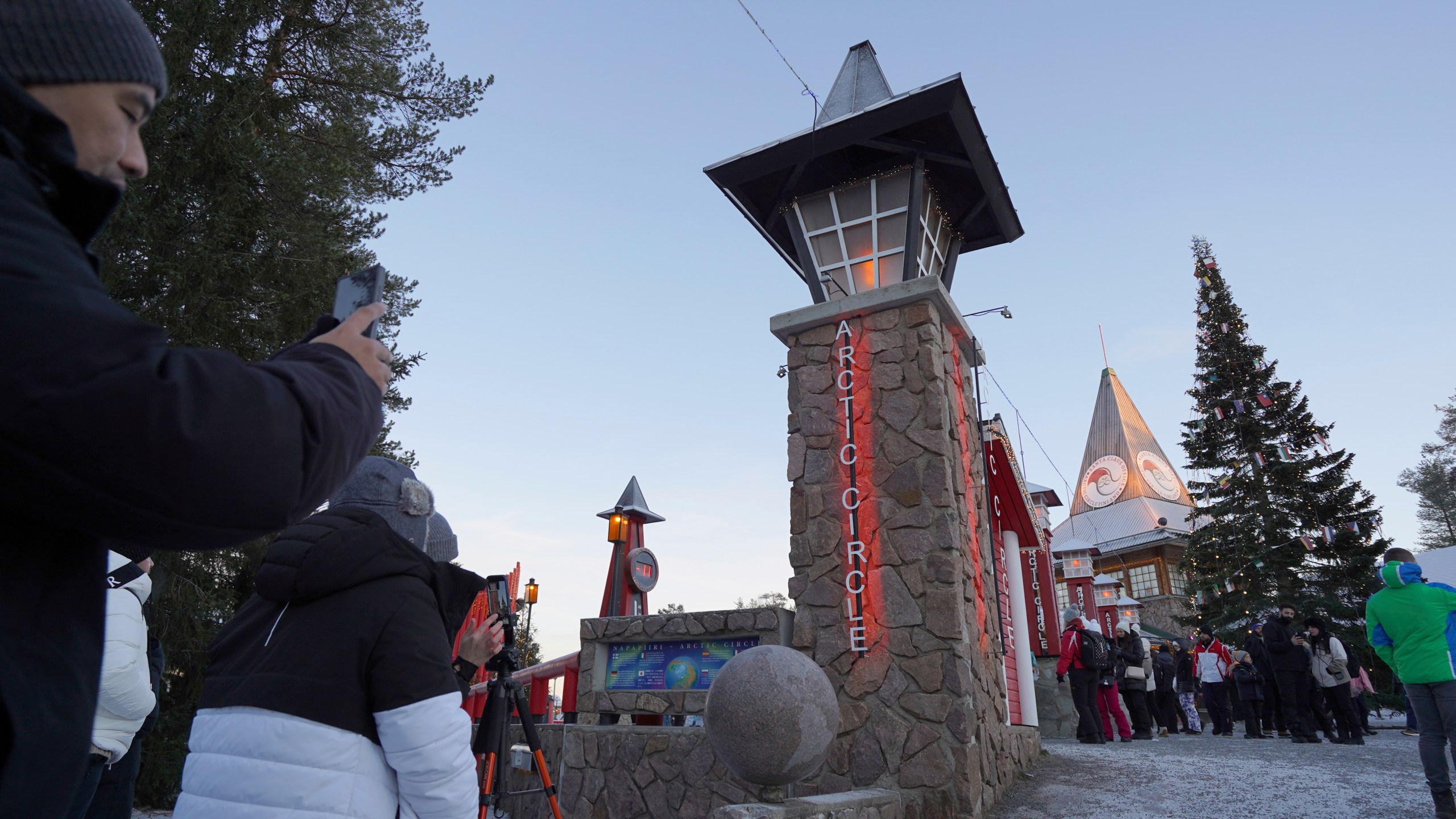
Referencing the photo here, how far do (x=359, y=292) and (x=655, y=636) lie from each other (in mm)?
7146

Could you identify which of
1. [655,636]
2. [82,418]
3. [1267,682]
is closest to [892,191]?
[655,636]

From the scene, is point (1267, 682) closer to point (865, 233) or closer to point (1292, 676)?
point (1292, 676)

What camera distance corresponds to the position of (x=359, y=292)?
1.30 meters

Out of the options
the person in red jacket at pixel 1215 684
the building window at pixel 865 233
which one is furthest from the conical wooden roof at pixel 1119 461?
the building window at pixel 865 233

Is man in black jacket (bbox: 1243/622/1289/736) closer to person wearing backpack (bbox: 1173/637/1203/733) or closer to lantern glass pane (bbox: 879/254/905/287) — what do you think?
person wearing backpack (bbox: 1173/637/1203/733)

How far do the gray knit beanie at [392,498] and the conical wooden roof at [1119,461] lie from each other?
115 ft

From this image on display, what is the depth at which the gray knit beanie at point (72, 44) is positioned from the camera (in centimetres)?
87

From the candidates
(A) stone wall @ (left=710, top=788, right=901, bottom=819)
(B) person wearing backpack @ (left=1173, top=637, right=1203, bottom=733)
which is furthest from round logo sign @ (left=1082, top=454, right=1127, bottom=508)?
(A) stone wall @ (left=710, top=788, right=901, bottom=819)

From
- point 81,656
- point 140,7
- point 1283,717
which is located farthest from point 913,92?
point 1283,717

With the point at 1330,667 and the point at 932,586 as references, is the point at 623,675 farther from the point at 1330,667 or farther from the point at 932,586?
the point at 1330,667

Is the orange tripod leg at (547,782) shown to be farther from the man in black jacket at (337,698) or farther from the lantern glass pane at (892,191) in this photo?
the lantern glass pane at (892,191)

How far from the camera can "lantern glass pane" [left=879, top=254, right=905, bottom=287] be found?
28.1 feet

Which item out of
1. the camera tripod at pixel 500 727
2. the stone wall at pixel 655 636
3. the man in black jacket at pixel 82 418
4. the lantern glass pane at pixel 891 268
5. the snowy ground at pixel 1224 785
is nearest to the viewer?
the man in black jacket at pixel 82 418

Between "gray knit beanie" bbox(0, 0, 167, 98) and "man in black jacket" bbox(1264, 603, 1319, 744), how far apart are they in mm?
12980
